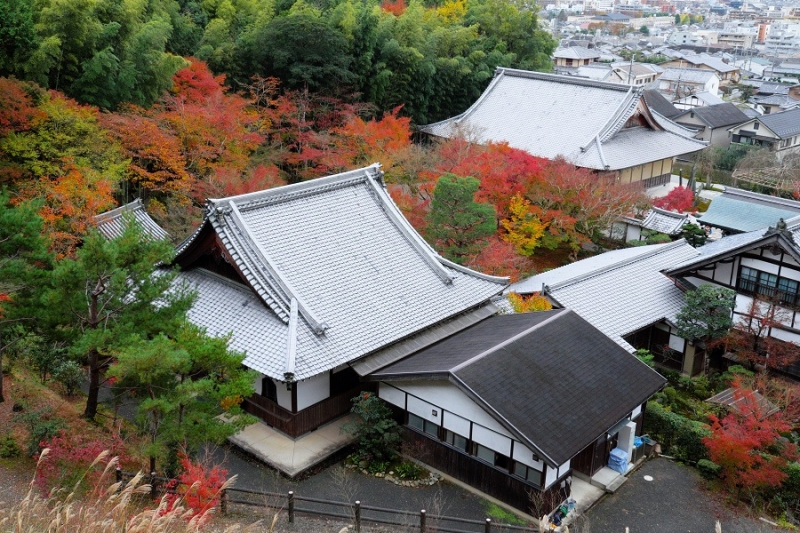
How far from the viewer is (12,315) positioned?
559 inches

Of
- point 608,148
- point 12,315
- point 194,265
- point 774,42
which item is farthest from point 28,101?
point 774,42

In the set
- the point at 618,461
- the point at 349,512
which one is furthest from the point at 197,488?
the point at 618,461

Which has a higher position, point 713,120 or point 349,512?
point 713,120

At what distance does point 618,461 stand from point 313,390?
7177 mm

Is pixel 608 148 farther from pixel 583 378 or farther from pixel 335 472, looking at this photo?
pixel 335 472

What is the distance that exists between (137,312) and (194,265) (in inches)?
230

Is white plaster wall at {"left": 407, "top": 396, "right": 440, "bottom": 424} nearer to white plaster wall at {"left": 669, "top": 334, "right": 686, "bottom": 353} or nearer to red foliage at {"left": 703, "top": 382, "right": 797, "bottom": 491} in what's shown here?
red foliage at {"left": 703, "top": 382, "right": 797, "bottom": 491}

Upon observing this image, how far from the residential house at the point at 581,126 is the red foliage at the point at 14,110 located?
59.8ft

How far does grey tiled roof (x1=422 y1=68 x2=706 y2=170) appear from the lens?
35312mm

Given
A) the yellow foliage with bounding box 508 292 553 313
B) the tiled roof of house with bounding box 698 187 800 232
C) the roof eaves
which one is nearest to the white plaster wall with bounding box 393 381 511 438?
the roof eaves

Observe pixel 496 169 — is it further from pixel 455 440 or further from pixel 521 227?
pixel 455 440

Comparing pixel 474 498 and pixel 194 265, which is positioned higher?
pixel 194 265

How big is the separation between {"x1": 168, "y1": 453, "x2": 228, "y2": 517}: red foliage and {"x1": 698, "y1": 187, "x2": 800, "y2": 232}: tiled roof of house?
2446 cm

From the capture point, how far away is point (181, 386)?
1251cm
